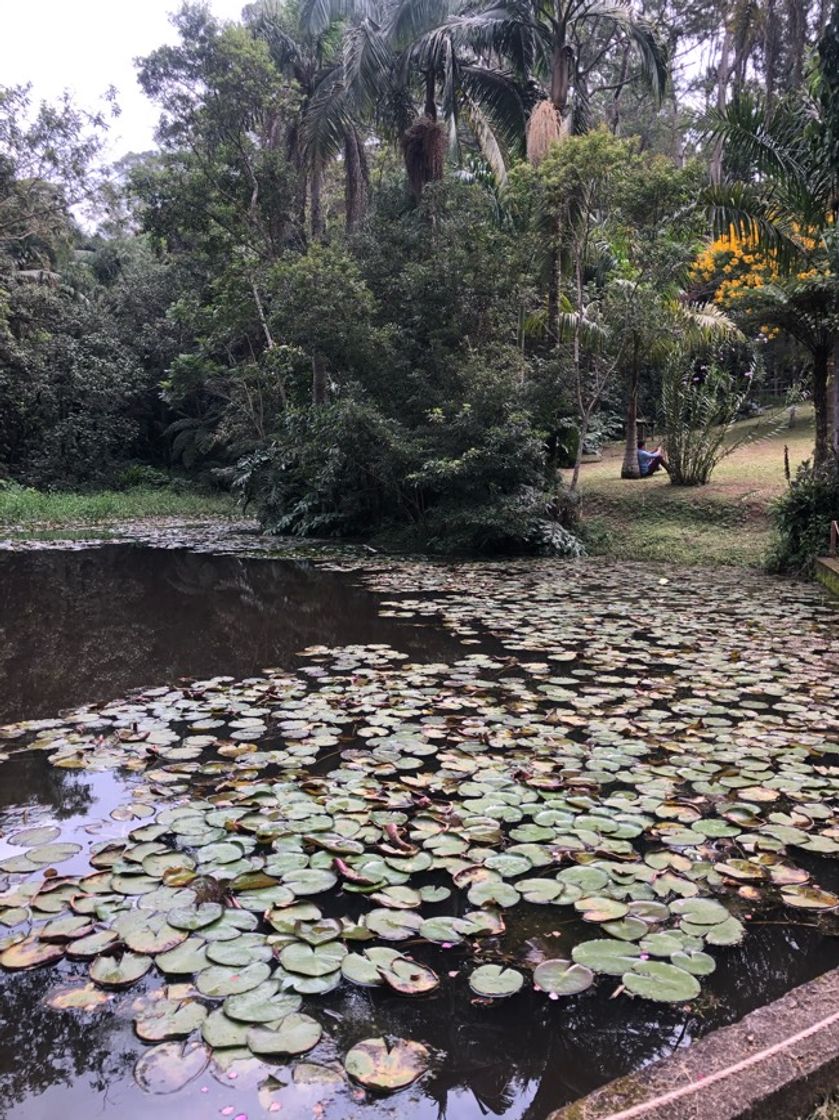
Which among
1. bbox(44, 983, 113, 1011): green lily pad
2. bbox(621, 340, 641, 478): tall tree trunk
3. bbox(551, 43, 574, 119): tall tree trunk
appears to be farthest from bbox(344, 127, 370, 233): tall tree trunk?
bbox(44, 983, 113, 1011): green lily pad

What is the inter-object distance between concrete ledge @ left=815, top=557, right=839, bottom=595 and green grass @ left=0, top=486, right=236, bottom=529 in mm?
13266

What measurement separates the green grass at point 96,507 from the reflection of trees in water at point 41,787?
13.5 meters

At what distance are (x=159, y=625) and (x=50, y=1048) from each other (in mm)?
4866

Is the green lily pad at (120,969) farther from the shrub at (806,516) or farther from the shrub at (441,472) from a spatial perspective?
the shrub at (441,472)

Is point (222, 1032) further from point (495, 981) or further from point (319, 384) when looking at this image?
point (319, 384)

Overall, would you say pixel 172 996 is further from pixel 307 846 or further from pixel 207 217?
pixel 207 217

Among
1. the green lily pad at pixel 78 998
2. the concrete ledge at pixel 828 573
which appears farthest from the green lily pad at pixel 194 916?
the concrete ledge at pixel 828 573

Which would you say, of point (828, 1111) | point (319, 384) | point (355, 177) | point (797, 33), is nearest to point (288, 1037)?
point (828, 1111)

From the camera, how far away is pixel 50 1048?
1692mm

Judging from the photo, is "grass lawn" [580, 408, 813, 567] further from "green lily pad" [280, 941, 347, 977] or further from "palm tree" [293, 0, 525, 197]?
"green lily pad" [280, 941, 347, 977]

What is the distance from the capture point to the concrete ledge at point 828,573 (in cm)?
685

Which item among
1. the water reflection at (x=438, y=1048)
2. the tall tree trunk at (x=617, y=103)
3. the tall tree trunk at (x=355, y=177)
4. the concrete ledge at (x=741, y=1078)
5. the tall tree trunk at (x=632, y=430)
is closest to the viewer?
the concrete ledge at (x=741, y=1078)

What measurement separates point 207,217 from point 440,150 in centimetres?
421

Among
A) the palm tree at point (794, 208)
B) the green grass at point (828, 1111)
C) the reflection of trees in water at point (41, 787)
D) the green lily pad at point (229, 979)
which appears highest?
the palm tree at point (794, 208)
